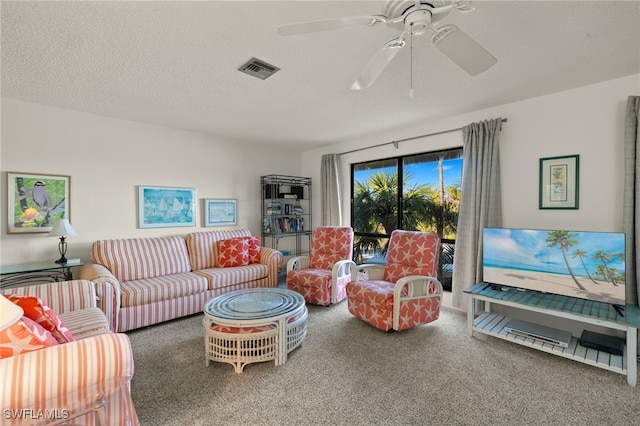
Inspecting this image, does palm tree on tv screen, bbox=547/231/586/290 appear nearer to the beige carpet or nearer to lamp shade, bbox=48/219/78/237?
the beige carpet

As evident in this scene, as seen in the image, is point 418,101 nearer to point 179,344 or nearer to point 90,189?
point 179,344

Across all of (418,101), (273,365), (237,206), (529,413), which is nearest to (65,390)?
(273,365)

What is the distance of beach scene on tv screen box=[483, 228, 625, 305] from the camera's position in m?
2.22

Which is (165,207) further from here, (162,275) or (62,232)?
(62,232)

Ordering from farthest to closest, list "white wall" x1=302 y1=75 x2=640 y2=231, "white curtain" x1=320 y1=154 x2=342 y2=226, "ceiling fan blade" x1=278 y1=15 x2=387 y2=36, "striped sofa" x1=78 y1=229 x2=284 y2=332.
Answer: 1. "white curtain" x1=320 y1=154 x2=342 y2=226
2. "striped sofa" x1=78 y1=229 x2=284 y2=332
3. "white wall" x1=302 y1=75 x2=640 y2=231
4. "ceiling fan blade" x1=278 y1=15 x2=387 y2=36

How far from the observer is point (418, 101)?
2992 millimetres

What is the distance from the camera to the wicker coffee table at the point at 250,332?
2.17 meters

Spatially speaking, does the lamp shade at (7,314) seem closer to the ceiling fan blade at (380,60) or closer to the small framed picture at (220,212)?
the ceiling fan blade at (380,60)

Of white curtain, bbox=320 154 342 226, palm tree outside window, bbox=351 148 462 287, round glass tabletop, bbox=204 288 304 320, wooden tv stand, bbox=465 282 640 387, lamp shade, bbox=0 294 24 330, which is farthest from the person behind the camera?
white curtain, bbox=320 154 342 226

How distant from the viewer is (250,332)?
2191 mm

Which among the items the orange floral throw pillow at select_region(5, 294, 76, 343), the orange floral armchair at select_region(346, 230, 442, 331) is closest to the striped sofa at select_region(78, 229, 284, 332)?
the orange floral throw pillow at select_region(5, 294, 76, 343)

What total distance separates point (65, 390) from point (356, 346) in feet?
6.56

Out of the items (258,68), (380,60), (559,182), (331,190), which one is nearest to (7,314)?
(380,60)

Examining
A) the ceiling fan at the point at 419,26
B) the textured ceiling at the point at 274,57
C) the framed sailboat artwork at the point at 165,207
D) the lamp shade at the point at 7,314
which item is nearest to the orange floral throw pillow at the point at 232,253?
the framed sailboat artwork at the point at 165,207
